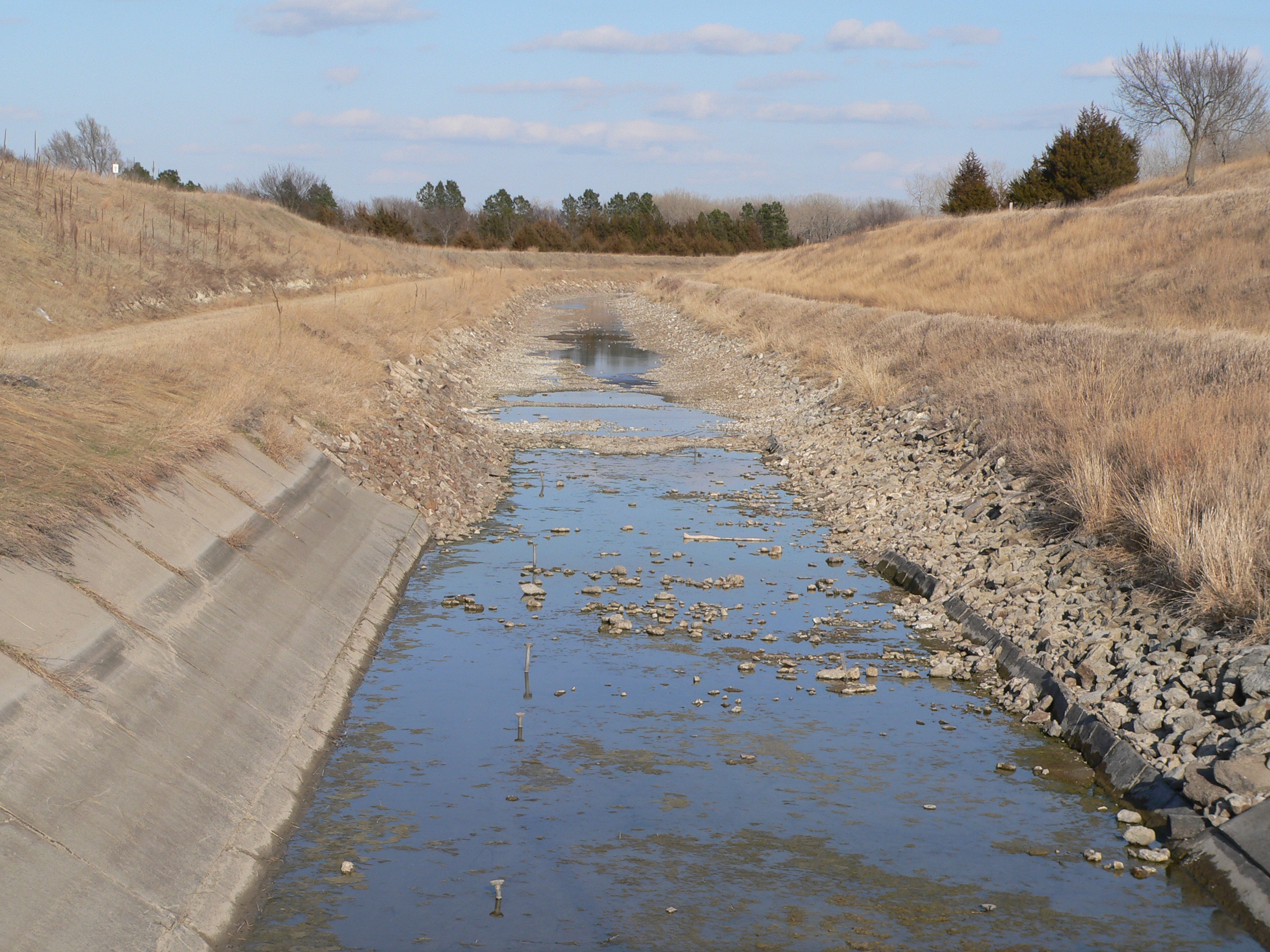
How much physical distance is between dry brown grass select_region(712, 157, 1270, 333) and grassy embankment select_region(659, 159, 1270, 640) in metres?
0.10

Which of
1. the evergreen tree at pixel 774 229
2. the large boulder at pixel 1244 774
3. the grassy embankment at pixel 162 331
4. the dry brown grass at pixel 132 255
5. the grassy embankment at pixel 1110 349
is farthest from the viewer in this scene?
the evergreen tree at pixel 774 229

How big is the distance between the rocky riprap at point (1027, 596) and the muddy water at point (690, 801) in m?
0.57

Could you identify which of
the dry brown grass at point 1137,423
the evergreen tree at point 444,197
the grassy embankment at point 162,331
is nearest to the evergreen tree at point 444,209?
the evergreen tree at point 444,197

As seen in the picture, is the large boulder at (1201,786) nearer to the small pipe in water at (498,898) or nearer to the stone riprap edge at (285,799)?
the small pipe in water at (498,898)

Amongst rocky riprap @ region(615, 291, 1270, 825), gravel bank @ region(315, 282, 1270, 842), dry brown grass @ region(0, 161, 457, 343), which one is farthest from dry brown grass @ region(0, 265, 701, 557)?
rocky riprap @ region(615, 291, 1270, 825)

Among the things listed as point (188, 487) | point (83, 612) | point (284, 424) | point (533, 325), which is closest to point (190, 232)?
point (533, 325)

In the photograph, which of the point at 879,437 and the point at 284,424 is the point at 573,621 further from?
the point at 879,437

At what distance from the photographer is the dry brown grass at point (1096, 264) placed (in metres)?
24.6

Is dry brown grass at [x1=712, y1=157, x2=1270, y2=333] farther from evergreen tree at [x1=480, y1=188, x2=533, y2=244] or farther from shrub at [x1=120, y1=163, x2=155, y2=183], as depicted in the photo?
evergreen tree at [x1=480, y1=188, x2=533, y2=244]

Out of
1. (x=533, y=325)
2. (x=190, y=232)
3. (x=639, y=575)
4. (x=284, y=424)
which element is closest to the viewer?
(x=639, y=575)

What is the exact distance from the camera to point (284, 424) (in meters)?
14.7

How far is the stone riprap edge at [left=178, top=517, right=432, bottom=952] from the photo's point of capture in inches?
243

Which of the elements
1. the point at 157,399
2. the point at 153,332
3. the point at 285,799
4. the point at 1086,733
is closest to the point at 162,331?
the point at 153,332

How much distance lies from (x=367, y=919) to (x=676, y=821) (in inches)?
85.7
